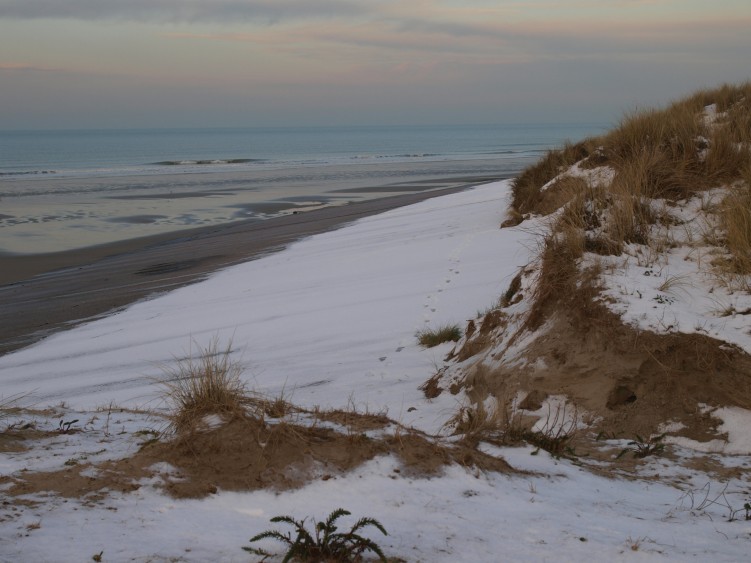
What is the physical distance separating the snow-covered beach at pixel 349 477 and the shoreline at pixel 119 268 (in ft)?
4.94

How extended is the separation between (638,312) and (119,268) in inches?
445

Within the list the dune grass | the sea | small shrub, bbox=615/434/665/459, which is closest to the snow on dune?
the dune grass

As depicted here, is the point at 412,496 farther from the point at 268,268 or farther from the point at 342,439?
the point at 268,268

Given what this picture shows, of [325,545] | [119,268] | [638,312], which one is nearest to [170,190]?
[119,268]

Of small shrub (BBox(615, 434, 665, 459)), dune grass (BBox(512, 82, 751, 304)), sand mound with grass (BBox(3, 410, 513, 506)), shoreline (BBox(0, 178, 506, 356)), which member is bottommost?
shoreline (BBox(0, 178, 506, 356))

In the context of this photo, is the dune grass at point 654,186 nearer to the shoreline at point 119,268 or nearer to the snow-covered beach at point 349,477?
the snow-covered beach at point 349,477

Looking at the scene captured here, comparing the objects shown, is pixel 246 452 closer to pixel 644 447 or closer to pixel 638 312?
pixel 644 447

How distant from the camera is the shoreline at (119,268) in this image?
10078mm

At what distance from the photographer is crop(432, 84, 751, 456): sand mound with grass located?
434 cm

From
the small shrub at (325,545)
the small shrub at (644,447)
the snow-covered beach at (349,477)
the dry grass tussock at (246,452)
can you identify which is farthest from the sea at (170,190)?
the small shrub at (325,545)

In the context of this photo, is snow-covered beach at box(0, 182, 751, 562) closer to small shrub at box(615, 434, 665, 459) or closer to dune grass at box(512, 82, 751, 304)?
small shrub at box(615, 434, 665, 459)

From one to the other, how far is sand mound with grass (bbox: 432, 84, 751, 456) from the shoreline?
6.24 m

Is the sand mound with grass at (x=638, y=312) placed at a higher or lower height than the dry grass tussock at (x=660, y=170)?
lower

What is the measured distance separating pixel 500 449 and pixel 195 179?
33.6m
